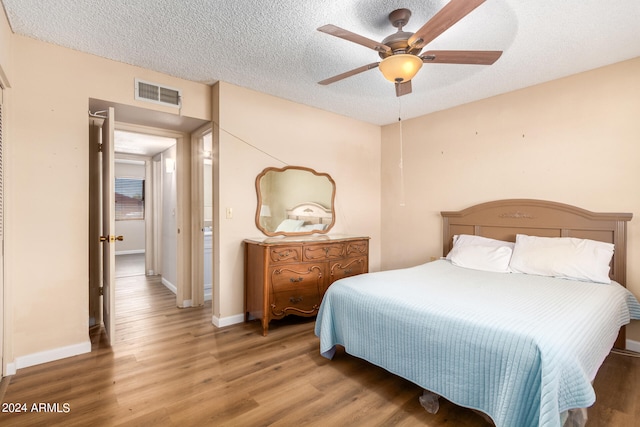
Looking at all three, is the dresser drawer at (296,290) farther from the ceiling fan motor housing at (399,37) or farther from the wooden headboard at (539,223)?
the ceiling fan motor housing at (399,37)

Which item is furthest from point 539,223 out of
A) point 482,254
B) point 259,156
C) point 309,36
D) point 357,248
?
point 259,156

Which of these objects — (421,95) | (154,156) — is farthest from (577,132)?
(154,156)

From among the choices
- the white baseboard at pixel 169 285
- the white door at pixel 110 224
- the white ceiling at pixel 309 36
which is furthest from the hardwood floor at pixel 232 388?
the white ceiling at pixel 309 36

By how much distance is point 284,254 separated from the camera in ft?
10.3

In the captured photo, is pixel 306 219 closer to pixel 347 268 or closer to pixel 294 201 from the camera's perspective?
pixel 294 201

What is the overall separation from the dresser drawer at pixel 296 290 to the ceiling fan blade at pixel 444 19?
7.36 ft

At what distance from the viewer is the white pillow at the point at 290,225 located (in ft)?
12.1

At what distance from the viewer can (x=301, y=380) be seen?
2.22 metres

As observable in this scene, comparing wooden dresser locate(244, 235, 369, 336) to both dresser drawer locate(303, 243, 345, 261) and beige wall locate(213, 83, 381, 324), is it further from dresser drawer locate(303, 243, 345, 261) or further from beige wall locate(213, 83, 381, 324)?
beige wall locate(213, 83, 381, 324)

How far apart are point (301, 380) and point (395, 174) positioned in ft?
10.6

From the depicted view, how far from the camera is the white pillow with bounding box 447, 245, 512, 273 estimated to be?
3.01 m

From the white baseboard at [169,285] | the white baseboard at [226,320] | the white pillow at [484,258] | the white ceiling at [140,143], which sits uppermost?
the white ceiling at [140,143]

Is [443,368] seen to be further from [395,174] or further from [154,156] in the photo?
[154,156]

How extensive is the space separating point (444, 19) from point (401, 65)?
0.33 m
